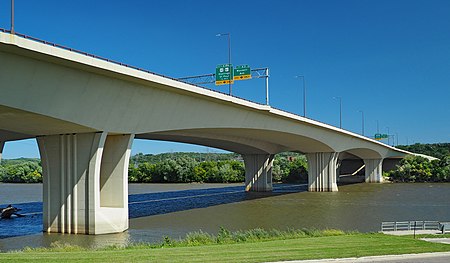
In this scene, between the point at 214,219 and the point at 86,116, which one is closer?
the point at 86,116

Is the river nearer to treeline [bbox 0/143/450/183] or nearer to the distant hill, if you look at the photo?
treeline [bbox 0/143/450/183]

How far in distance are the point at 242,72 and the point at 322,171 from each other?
29438 millimetres

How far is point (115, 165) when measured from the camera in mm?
27281

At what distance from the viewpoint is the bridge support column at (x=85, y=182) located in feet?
82.1

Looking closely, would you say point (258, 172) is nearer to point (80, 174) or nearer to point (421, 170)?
point (421, 170)

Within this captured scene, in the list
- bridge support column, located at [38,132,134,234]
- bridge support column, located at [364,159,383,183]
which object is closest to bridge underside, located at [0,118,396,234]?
bridge support column, located at [38,132,134,234]

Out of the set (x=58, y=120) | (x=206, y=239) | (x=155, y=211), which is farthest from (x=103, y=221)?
(x=155, y=211)

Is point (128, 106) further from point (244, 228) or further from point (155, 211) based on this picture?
point (155, 211)

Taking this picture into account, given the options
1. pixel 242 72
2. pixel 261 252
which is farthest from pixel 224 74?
pixel 261 252

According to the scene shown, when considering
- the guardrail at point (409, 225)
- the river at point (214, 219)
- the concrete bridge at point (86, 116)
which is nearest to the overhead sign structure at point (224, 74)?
the concrete bridge at point (86, 116)

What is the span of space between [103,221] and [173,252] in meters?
11.2

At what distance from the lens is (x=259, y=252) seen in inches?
579

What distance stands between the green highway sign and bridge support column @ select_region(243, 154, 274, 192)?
26.6 m

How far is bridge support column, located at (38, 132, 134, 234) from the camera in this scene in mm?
25016
